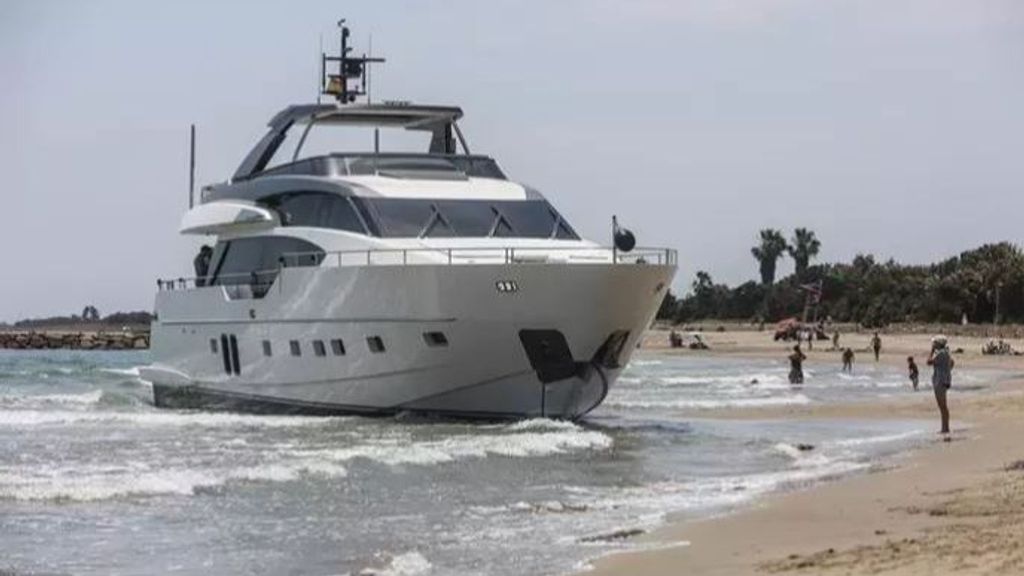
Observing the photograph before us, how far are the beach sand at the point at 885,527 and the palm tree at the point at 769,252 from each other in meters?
139

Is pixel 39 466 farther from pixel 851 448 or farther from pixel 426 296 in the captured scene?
pixel 851 448

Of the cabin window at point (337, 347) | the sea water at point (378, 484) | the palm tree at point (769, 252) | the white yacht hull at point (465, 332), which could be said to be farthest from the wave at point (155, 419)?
the palm tree at point (769, 252)

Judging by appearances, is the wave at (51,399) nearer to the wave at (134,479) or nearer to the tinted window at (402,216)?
the tinted window at (402,216)

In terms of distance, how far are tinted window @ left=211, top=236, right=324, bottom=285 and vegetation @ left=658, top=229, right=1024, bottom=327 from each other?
68514 mm

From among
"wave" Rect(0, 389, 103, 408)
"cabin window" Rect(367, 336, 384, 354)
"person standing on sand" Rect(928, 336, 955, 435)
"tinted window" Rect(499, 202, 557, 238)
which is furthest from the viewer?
"wave" Rect(0, 389, 103, 408)

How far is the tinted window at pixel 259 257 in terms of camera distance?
25984 millimetres

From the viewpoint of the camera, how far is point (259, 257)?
91.1 feet

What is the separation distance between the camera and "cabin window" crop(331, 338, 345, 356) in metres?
24.8

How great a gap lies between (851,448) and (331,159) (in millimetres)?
10607

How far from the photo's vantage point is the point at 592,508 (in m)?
14.2

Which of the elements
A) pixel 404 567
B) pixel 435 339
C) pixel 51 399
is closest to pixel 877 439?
pixel 435 339

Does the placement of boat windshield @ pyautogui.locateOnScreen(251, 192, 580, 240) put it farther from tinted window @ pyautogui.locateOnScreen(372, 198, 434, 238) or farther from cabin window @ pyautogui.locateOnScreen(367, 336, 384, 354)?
cabin window @ pyautogui.locateOnScreen(367, 336, 384, 354)

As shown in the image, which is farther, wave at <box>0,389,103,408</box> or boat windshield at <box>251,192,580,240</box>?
wave at <box>0,389,103,408</box>

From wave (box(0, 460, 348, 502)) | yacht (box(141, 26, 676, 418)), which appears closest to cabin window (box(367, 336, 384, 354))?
yacht (box(141, 26, 676, 418))
